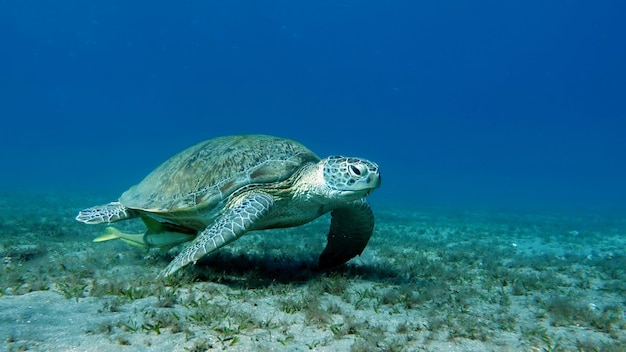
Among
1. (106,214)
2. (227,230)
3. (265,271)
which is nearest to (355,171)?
(227,230)

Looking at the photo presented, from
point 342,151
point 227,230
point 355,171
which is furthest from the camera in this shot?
point 342,151

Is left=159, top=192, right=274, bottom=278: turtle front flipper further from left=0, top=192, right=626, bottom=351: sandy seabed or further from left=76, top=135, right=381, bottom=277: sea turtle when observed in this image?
left=0, top=192, right=626, bottom=351: sandy seabed

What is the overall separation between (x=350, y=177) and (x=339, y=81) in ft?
495

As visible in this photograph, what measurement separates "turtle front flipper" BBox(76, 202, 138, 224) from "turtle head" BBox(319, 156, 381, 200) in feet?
12.5

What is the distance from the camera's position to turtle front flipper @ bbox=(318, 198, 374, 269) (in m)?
5.77

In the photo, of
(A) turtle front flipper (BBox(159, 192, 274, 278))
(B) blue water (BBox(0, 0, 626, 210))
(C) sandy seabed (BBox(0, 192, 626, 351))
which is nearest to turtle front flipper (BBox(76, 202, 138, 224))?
(C) sandy seabed (BBox(0, 192, 626, 351))

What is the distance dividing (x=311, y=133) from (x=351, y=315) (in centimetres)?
17104

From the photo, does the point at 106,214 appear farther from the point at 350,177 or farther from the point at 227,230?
the point at 350,177

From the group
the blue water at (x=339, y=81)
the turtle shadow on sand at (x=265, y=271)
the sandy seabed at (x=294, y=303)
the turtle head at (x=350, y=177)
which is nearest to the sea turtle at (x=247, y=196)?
the turtle head at (x=350, y=177)

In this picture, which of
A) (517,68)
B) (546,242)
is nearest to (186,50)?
(517,68)

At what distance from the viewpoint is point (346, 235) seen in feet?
19.4

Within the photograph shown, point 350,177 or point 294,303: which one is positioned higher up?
point 350,177

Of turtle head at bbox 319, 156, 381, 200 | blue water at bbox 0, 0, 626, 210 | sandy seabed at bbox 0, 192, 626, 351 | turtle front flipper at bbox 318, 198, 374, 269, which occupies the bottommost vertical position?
sandy seabed at bbox 0, 192, 626, 351

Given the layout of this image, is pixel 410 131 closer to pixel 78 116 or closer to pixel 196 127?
pixel 196 127
